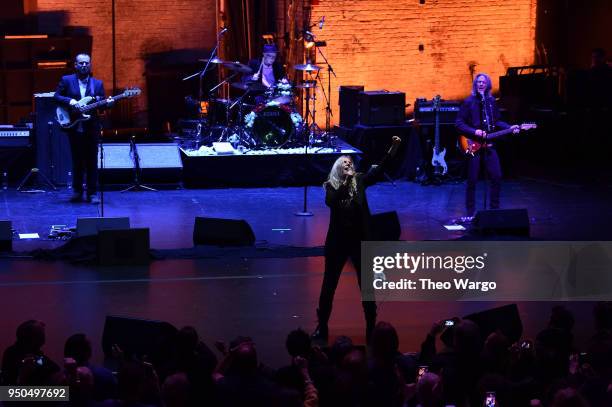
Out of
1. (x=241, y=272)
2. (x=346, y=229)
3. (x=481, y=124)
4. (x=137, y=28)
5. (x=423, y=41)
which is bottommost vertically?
(x=241, y=272)

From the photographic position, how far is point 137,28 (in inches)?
839

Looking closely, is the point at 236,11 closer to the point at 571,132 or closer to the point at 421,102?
the point at 421,102

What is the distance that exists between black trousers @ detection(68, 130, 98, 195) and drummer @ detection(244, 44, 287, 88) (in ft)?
12.2

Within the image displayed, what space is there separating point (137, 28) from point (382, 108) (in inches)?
223

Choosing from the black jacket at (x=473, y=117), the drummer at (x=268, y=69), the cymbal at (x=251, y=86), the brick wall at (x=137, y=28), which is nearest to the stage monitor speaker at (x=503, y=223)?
the black jacket at (x=473, y=117)

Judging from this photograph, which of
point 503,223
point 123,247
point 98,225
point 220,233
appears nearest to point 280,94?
point 220,233

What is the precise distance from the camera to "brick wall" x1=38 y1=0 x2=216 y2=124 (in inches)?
830

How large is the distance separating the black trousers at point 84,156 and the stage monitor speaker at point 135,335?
683cm

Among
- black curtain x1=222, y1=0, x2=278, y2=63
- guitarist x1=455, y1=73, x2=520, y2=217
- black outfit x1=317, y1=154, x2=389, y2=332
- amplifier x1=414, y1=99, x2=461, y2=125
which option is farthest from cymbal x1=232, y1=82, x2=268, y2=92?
black outfit x1=317, y1=154, x2=389, y2=332

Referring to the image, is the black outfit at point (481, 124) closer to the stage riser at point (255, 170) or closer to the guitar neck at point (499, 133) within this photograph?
the guitar neck at point (499, 133)

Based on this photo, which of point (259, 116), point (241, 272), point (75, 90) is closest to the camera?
point (241, 272)

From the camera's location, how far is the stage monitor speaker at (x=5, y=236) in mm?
12766

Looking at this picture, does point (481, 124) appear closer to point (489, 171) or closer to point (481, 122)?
point (481, 122)

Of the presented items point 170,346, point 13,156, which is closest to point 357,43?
point 13,156
